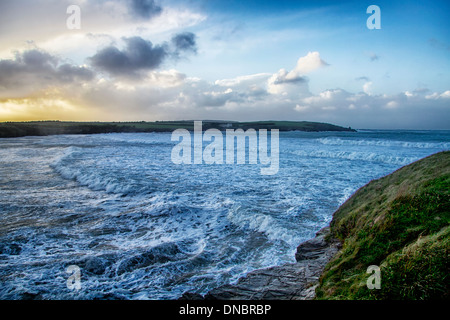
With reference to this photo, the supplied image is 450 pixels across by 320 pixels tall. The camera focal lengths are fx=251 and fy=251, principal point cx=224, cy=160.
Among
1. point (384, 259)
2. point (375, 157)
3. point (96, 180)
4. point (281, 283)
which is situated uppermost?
point (375, 157)

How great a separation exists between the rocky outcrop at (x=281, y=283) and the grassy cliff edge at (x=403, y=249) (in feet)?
1.15

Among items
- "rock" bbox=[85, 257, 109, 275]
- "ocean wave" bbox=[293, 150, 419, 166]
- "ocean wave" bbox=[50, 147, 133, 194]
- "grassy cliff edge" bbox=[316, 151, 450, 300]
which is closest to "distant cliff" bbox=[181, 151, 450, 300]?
"grassy cliff edge" bbox=[316, 151, 450, 300]

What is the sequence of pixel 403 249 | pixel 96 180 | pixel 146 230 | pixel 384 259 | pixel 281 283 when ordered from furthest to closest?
1. pixel 96 180
2. pixel 146 230
3. pixel 281 283
4. pixel 384 259
5. pixel 403 249

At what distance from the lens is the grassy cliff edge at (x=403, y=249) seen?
9.14ft


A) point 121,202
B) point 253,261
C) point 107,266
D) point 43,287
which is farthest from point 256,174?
point 43,287

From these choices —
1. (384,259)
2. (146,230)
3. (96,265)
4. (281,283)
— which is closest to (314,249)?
(281,283)

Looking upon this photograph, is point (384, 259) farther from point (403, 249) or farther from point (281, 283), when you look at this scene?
point (281, 283)

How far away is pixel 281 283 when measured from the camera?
4.37 metres

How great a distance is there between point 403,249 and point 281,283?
198 cm

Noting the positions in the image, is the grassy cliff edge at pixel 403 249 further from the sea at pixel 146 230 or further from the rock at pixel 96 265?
the rock at pixel 96 265

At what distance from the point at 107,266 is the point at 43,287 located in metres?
1.10

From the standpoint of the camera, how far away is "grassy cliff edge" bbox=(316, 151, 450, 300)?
279 cm

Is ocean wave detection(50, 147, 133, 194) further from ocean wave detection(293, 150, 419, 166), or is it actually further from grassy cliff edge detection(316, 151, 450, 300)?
ocean wave detection(293, 150, 419, 166)

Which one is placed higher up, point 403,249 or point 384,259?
point 403,249
